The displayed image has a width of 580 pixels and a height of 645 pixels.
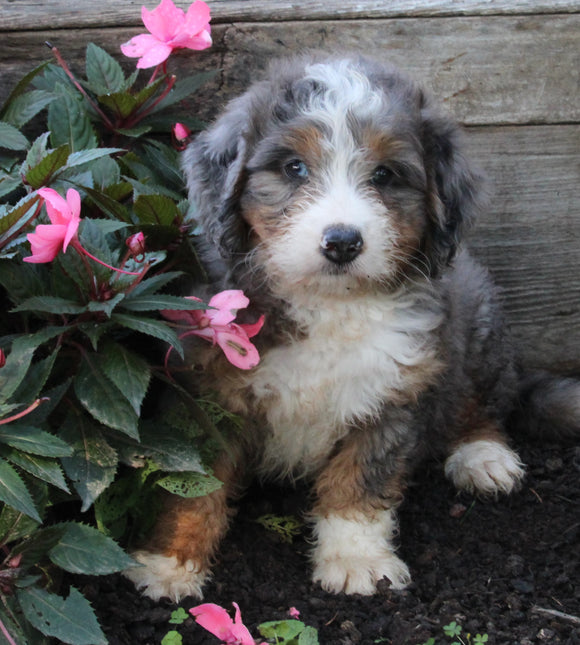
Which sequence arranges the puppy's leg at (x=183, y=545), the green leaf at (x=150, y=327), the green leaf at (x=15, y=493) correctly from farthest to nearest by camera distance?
the puppy's leg at (x=183, y=545) → the green leaf at (x=150, y=327) → the green leaf at (x=15, y=493)

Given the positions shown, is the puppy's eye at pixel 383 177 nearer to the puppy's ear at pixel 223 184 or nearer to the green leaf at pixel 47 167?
the puppy's ear at pixel 223 184

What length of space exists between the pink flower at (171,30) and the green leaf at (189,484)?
4.83ft

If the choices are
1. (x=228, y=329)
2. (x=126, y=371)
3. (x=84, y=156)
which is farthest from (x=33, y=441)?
(x=84, y=156)

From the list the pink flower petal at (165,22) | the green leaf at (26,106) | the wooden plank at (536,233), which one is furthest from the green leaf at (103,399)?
the wooden plank at (536,233)

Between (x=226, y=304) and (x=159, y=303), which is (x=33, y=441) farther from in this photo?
(x=226, y=304)

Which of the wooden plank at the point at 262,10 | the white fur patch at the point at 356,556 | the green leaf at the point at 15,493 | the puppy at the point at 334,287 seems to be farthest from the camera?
the wooden plank at the point at 262,10

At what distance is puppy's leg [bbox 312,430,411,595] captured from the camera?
10.4 feet

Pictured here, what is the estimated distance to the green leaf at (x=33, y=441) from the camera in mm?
2422

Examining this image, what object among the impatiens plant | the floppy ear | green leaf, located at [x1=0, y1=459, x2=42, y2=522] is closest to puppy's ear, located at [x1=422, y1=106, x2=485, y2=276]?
the floppy ear

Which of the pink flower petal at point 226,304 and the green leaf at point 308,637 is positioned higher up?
the pink flower petal at point 226,304

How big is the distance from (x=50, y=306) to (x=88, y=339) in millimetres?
261

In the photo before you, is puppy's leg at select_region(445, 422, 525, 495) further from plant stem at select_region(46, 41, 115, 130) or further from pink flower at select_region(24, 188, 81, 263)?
pink flower at select_region(24, 188, 81, 263)

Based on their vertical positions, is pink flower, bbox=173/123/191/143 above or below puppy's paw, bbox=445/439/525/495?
above

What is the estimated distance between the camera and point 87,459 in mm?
2664
